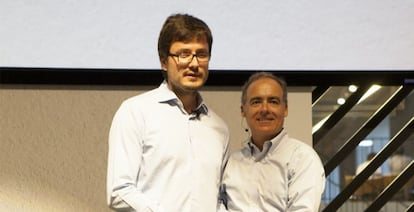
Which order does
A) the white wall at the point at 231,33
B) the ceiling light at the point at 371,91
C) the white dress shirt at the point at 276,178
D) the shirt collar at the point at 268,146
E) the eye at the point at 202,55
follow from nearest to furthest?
the eye at the point at 202,55 < the white dress shirt at the point at 276,178 < the shirt collar at the point at 268,146 < the white wall at the point at 231,33 < the ceiling light at the point at 371,91

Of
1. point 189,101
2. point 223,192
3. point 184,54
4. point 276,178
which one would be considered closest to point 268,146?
point 276,178

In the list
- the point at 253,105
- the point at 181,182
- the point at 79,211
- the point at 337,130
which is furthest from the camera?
the point at 337,130

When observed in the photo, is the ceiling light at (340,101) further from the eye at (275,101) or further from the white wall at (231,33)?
the eye at (275,101)

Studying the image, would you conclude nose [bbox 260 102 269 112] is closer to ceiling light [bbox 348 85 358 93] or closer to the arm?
the arm

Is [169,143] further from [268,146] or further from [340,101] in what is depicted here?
[340,101]

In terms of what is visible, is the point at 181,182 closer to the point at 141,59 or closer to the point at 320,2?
the point at 141,59

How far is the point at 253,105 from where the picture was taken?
193 cm

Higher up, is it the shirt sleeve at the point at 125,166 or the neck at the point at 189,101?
the neck at the point at 189,101

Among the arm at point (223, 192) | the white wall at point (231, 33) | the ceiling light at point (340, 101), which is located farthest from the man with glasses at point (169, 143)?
the ceiling light at point (340, 101)

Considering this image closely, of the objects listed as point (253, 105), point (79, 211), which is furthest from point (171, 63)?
point (79, 211)

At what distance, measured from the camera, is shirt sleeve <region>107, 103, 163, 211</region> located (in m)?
1.63

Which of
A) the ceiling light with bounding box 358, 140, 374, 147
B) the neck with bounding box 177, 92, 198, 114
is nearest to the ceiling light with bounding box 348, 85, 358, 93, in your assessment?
the ceiling light with bounding box 358, 140, 374, 147

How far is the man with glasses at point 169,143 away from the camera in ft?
5.55

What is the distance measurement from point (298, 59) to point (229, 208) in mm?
881
